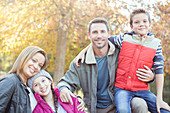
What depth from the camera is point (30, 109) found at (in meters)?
2.72

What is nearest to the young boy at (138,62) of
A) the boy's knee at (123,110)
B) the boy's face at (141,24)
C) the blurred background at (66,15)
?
the boy's face at (141,24)

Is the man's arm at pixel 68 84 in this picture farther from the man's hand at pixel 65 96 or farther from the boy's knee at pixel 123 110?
the boy's knee at pixel 123 110

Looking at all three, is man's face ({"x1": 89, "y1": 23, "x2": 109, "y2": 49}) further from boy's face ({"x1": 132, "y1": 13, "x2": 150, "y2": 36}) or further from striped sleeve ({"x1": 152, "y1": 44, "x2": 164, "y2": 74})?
striped sleeve ({"x1": 152, "y1": 44, "x2": 164, "y2": 74})

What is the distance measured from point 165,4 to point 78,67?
554 cm

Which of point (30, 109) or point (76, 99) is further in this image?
point (76, 99)

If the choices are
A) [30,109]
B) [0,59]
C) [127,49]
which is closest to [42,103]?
[30,109]

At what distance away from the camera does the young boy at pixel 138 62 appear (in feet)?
10.1

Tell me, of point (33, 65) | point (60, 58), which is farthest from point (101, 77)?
point (60, 58)

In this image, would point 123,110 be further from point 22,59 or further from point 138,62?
point 22,59

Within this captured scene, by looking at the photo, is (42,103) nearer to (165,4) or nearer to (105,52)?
(105,52)

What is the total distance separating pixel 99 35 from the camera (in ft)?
11.1

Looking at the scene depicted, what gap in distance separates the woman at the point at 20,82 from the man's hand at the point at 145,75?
143cm

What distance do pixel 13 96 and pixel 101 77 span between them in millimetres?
1406

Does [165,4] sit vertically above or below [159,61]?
above
